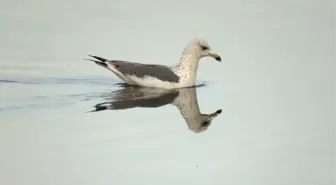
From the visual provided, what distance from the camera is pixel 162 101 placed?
27.5 feet

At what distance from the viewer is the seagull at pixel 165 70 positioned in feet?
28.9

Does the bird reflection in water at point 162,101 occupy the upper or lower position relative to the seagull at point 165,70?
lower

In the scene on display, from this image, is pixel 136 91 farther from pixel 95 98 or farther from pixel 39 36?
pixel 39 36

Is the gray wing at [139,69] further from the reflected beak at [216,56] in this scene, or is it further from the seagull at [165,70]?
the reflected beak at [216,56]

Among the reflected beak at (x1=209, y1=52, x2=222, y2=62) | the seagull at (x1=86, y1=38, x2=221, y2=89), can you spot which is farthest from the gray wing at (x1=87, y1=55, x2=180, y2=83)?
the reflected beak at (x1=209, y1=52, x2=222, y2=62)

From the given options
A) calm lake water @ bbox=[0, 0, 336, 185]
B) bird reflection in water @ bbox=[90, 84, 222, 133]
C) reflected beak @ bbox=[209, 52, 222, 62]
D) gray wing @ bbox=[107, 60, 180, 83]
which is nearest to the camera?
calm lake water @ bbox=[0, 0, 336, 185]

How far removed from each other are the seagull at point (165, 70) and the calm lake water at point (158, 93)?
13cm

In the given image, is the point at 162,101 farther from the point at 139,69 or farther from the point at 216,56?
the point at 216,56

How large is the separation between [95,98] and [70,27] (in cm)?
237

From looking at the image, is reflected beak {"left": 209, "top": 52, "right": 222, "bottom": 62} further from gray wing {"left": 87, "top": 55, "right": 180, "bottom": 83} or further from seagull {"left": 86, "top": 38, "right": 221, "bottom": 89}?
gray wing {"left": 87, "top": 55, "right": 180, "bottom": 83}

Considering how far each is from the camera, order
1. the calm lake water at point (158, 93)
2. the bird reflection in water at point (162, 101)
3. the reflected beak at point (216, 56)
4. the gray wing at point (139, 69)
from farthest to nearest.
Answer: the reflected beak at point (216, 56)
the gray wing at point (139, 69)
the bird reflection in water at point (162, 101)
the calm lake water at point (158, 93)

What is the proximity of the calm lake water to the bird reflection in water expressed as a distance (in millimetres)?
18

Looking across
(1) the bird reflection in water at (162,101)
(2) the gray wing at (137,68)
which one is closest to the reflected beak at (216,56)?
(1) the bird reflection in water at (162,101)

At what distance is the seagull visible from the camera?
8.82 m
